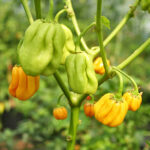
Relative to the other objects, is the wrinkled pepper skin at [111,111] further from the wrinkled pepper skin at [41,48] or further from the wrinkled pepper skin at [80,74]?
the wrinkled pepper skin at [41,48]

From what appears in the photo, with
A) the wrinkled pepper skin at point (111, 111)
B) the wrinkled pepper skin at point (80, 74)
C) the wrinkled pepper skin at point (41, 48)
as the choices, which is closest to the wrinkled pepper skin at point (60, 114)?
the wrinkled pepper skin at point (111, 111)

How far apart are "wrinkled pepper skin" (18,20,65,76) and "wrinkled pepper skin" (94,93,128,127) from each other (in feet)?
0.98

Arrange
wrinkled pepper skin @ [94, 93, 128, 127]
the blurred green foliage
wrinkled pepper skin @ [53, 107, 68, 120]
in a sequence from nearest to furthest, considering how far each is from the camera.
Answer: wrinkled pepper skin @ [94, 93, 128, 127]
wrinkled pepper skin @ [53, 107, 68, 120]
the blurred green foliage

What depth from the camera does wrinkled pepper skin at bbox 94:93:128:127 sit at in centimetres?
92

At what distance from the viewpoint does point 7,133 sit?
300 centimetres

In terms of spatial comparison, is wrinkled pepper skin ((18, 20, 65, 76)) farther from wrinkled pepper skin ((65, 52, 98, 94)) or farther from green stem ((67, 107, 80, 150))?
green stem ((67, 107, 80, 150))

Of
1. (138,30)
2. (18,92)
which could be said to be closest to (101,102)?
(18,92)

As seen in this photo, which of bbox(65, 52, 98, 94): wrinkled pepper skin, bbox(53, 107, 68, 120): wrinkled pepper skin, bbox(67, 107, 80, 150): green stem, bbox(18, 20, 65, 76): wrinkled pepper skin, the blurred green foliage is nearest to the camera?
bbox(18, 20, 65, 76): wrinkled pepper skin

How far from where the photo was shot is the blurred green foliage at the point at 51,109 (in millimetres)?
2232

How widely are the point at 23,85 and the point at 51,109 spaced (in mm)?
2574

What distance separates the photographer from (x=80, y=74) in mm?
819

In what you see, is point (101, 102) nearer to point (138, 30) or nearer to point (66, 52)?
point (66, 52)

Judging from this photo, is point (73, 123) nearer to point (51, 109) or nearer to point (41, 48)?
point (41, 48)

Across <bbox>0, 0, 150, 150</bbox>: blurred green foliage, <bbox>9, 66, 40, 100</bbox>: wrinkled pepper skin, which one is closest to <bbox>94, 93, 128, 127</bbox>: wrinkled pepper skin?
<bbox>9, 66, 40, 100</bbox>: wrinkled pepper skin
